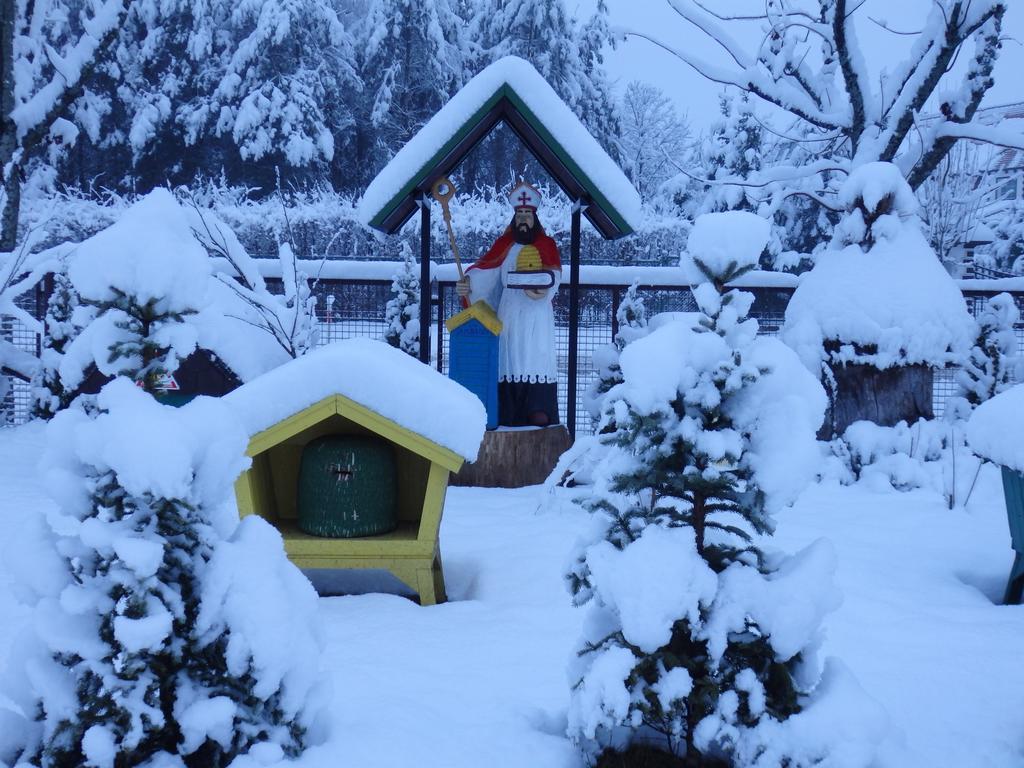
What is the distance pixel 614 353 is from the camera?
19.7 feet

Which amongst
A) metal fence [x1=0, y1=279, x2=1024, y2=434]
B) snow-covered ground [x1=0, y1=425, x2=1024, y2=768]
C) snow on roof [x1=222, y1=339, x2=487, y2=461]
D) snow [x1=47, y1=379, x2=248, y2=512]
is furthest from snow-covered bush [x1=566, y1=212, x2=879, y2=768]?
metal fence [x1=0, y1=279, x2=1024, y2=434]

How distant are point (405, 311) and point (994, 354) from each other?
441cm

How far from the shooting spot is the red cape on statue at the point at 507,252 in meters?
5.57

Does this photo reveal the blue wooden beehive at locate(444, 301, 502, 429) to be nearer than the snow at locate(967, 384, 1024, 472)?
No

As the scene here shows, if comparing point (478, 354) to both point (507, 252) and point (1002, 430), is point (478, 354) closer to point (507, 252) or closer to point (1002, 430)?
point (507, 252)

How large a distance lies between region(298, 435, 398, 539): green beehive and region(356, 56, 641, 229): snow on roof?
6.85 feet

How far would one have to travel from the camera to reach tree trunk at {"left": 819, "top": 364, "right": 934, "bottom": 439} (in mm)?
6098

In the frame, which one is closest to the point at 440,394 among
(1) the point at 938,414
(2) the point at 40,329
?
(2) the point at 40,329

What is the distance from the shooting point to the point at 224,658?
1.95 metres

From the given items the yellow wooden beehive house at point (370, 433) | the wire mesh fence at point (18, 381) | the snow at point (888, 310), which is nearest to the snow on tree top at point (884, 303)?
the snow at point (888, 310)

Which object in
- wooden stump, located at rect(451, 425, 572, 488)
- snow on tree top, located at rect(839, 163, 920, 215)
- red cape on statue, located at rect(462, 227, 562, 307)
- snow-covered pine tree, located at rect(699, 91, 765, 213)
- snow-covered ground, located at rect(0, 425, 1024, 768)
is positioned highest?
snow-covered pine tree, located at rect(699, 91, 765, 213)

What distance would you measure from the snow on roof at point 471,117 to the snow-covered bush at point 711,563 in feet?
11.0

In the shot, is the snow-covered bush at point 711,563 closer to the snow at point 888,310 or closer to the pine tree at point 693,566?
the pine tree at point 693,566

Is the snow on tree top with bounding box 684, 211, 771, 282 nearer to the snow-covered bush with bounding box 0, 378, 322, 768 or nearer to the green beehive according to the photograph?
the snow-covered bush with bounding box 0, 378, 322, 768
